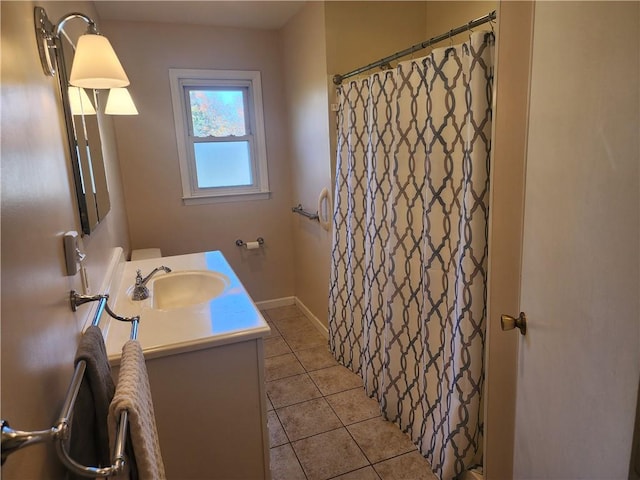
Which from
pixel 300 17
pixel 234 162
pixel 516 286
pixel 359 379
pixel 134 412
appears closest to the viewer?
pixel 134 412

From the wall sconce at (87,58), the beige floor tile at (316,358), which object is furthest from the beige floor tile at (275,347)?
the wall sconce at (87,58)

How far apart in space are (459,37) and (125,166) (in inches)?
99.2

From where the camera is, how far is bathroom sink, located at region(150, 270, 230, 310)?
6.72ft

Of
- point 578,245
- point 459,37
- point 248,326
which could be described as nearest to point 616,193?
point 578,245

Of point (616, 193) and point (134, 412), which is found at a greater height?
point (616, 193)

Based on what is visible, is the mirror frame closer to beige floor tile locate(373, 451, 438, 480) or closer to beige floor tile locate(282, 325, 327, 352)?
beige floor tile locate(373, 451, 438, 480)

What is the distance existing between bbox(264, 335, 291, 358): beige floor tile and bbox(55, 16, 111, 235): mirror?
166 cm

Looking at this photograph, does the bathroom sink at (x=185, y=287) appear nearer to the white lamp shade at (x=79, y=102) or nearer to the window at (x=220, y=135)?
the white lamp shade at (x=79, y=102)

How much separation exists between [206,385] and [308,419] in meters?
1.03

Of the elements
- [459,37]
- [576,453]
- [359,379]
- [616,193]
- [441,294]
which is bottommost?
[359,379]

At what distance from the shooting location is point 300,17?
9.58 feet

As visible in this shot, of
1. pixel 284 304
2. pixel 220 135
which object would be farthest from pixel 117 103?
pixel 284 304

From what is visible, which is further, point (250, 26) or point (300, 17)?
point (250, 26)

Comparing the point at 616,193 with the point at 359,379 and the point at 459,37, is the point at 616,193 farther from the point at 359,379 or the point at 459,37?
the point at 359,379
